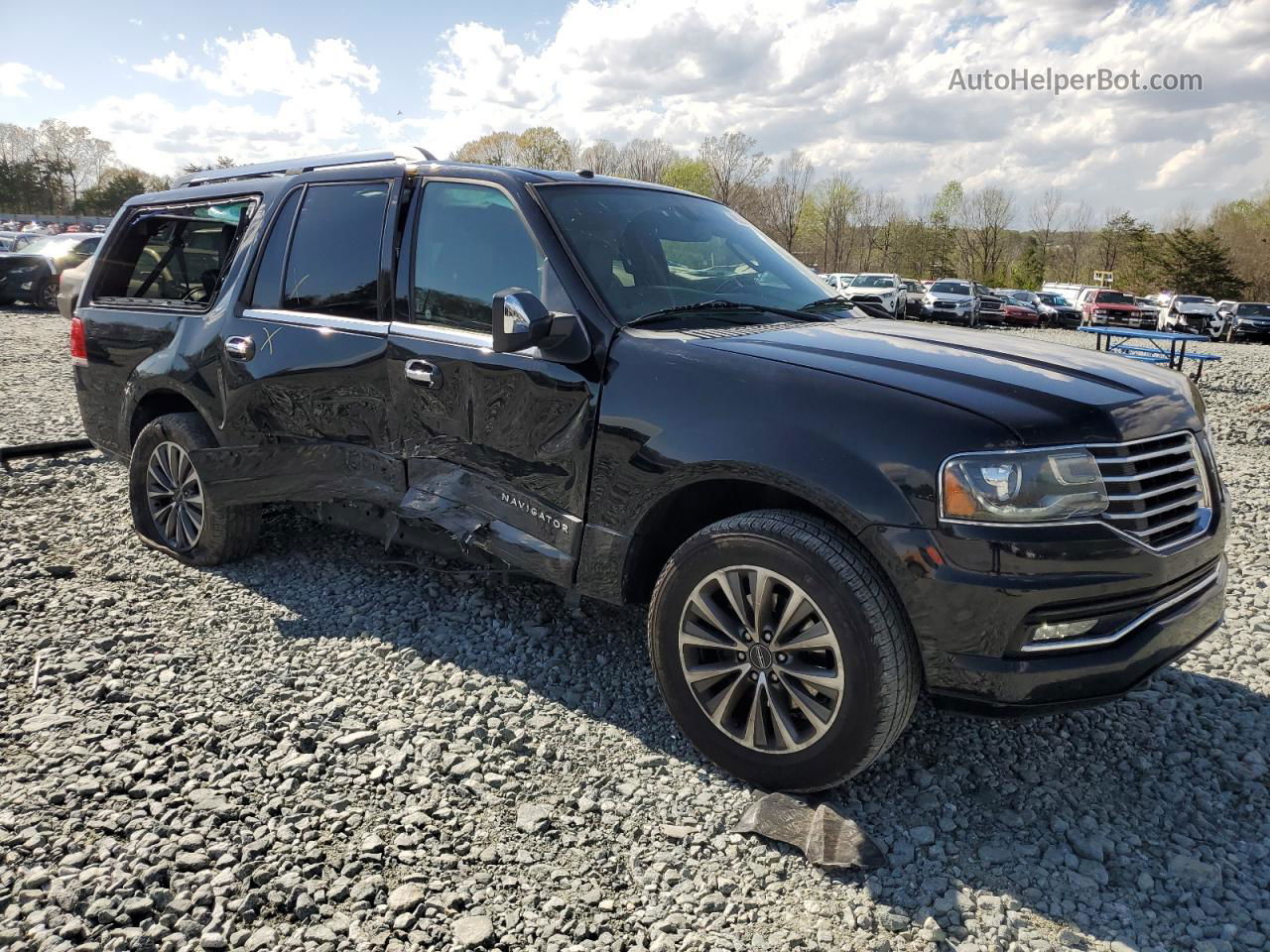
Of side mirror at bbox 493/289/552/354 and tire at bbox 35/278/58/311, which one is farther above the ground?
side mirror at bbox 493/289/552/354

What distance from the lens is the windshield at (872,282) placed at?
31.5 meters

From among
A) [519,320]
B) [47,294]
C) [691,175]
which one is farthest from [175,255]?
[691,175]

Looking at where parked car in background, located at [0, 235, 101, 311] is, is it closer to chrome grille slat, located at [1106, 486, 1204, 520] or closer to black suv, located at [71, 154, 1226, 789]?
black suv, located at [71, 154, 1226, 789]

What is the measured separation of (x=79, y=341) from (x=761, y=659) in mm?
4595

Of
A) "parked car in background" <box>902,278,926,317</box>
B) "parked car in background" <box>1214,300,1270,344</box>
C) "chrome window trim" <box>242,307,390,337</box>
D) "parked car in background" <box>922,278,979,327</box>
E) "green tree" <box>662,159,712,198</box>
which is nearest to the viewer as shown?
"chrome window trim" <box>242,307,390,337</box>

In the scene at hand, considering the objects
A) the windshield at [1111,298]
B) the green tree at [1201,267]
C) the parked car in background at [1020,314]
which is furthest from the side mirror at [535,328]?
the green tree at [1201,267]

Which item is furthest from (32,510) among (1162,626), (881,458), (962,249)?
(962,249)

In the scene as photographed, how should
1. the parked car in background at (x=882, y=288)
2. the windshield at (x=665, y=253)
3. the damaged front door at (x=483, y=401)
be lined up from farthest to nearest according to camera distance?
the parked car in background at (x=882, y=288) → the windshield at (x=665, y=253) → the damaged front door at (x=483, y=401)

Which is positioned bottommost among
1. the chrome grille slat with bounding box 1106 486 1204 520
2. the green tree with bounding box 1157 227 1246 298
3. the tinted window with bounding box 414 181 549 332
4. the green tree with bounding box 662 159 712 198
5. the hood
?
the chrome grille slat with bounding box 1106 486 1204 520

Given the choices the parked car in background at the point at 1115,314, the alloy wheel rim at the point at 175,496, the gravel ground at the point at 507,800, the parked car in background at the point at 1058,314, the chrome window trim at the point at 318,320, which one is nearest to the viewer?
the gravel ground at the point at 507,800

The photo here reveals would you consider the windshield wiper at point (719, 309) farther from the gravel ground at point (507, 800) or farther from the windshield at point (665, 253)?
the gravel ground at point (507, 800)

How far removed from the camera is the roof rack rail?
4.26 metres

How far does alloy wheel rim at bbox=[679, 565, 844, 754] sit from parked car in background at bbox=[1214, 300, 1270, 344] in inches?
1396

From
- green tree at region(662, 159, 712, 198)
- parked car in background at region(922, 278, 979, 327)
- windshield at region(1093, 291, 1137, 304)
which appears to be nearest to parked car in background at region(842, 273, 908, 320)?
parked car in background at region(922, 278, 979, 327)
